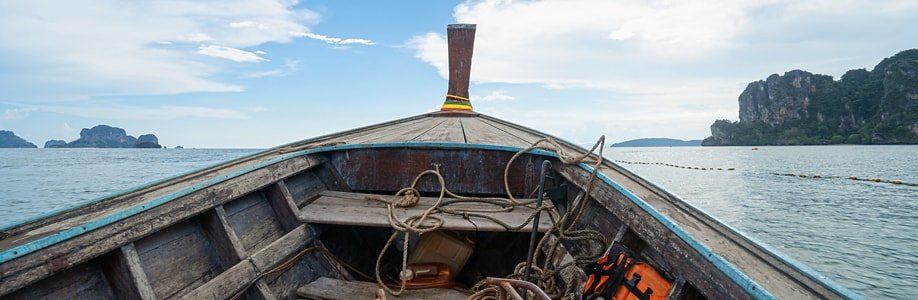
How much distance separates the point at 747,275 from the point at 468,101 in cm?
503

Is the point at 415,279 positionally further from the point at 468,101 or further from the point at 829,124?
the point at 829,124

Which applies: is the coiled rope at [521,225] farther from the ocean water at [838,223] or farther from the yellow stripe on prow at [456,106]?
the yellow stripe on prow at [456,106]

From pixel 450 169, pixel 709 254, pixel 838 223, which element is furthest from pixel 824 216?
pixel 709 254

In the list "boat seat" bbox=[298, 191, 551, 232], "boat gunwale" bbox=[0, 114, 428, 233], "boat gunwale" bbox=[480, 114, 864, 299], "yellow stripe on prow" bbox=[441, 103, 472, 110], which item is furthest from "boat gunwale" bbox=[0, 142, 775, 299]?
"yellow stripe on prow" bbox=[441, 103, 472, 110]

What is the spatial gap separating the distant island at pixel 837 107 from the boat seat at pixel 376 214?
10912cm

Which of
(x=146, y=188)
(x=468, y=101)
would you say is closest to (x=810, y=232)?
(x=468, y=101)

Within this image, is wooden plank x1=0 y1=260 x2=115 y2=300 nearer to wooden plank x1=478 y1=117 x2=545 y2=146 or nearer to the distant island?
wooden plank x1=478 y1=117 x2=545 y2=146

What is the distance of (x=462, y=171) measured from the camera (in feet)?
11.3

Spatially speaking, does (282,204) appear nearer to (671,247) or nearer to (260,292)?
(260,292)

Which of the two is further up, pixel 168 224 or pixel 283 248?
pixel 168 224

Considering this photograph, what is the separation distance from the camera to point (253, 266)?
2.35 metres

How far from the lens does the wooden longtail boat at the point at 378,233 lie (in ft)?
5.58

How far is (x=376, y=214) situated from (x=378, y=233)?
33.1 inches

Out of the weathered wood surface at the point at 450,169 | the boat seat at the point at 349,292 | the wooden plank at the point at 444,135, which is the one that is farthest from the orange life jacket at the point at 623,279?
the wooden plank at the point at 444,135
